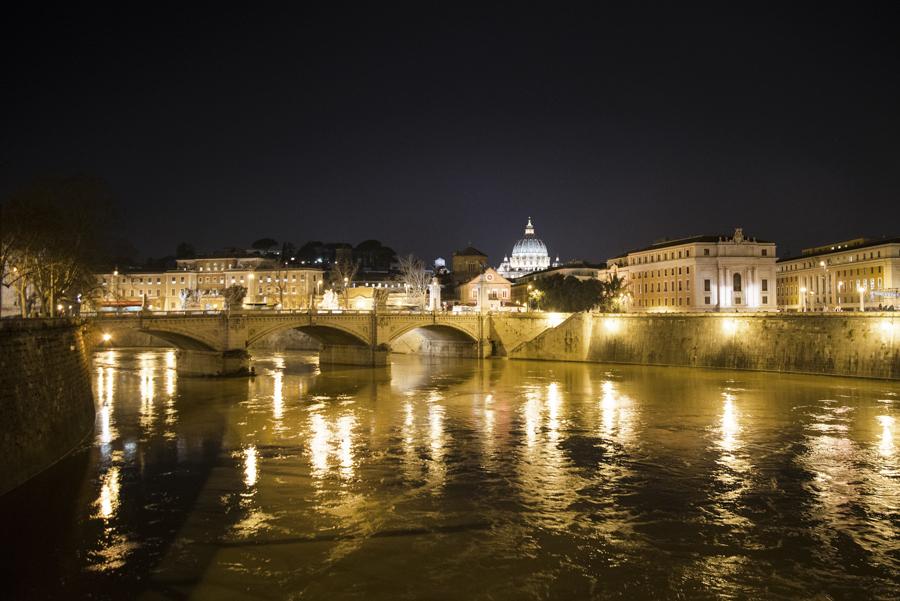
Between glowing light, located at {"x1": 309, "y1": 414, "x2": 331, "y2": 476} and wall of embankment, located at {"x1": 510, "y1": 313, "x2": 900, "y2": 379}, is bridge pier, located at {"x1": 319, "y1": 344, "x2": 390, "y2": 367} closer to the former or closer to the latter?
wall of embankment, located at {"x1": 510, "y1": 313, "x2": 900, "y2": 379}

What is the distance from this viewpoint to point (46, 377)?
2439 centimetres

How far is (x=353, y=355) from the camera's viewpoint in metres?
68.2

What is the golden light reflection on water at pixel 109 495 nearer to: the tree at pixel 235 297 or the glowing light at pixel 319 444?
the glowing light at pixel 319 444

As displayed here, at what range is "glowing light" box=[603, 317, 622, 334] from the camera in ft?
243

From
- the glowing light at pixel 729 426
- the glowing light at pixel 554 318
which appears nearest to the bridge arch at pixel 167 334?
the glowing light at pixel 729 426

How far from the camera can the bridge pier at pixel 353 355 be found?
215 feet

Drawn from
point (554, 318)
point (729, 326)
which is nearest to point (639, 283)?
point (554, 318)

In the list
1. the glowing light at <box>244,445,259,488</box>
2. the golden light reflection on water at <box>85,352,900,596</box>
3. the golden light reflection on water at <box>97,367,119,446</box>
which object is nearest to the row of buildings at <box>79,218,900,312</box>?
the golden light reflection on water at <box>97,367,119,446</box>

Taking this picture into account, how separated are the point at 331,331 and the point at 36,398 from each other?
4325cm

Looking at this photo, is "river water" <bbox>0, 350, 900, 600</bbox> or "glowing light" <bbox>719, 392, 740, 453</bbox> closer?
"river water" <bbox>0, 350, 900, 600</bbox>

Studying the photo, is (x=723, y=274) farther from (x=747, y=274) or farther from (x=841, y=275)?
(x=841, y=275)

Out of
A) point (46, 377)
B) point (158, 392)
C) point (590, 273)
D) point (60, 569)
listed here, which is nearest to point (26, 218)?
point (46, 377)

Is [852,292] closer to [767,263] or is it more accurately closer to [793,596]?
[767,263]

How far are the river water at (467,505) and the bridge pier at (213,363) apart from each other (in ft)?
47.0
